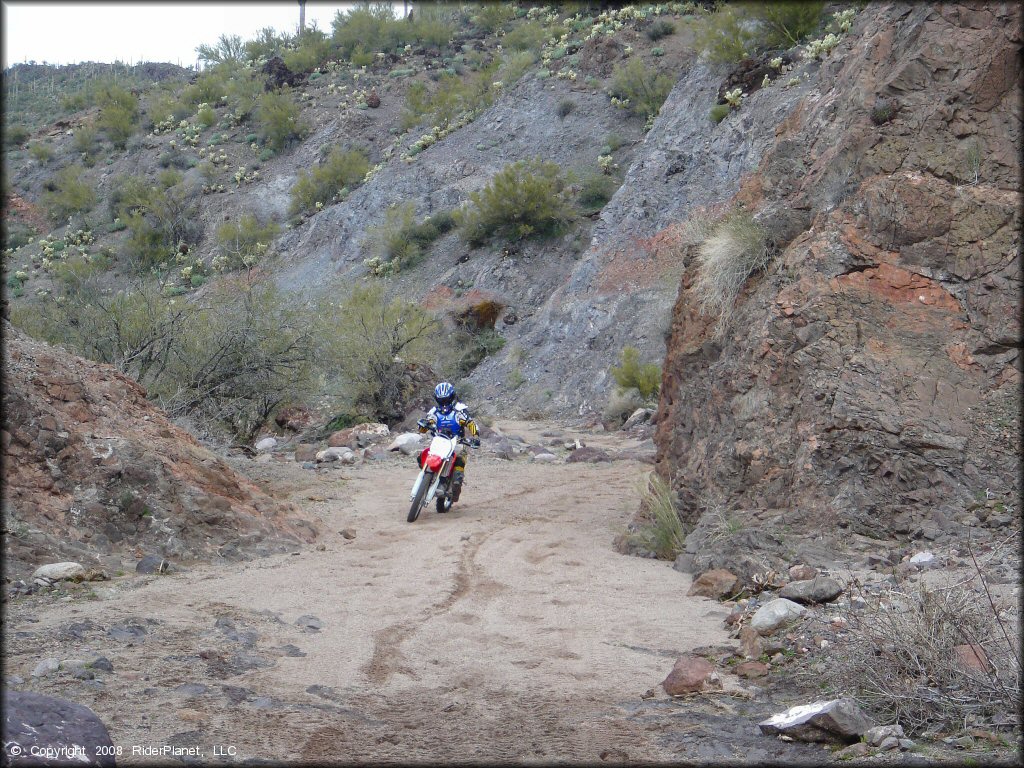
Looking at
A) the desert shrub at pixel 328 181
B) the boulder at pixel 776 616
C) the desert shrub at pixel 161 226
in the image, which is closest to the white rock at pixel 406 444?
the boulder at pixel 776 616

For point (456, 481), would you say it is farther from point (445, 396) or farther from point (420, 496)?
point (445, 396)

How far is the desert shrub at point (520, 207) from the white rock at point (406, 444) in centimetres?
1743

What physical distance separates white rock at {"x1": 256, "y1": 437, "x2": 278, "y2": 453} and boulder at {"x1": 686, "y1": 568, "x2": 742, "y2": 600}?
10992 millimetres

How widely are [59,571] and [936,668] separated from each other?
17.7 feet

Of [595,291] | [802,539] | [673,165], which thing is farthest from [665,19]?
[802,539]

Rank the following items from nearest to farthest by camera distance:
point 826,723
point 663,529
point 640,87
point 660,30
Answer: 1. point 826,723
2. point 663,529
3. point 640,87
4. point 660,30

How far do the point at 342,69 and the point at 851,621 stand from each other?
54751 mm

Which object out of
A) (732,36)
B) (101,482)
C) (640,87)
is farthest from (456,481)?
(640,87)

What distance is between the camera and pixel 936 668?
3672 millimetres

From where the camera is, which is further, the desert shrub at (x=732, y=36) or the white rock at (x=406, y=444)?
the desert shrub at (x=732, y=36)

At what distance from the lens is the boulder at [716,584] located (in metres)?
6.36

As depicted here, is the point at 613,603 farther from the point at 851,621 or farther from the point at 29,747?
the point at 29,747

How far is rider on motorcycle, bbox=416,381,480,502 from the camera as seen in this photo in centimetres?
1075

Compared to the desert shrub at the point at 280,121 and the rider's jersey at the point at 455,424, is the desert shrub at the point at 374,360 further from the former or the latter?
the desert shrub at the point at 280,121
